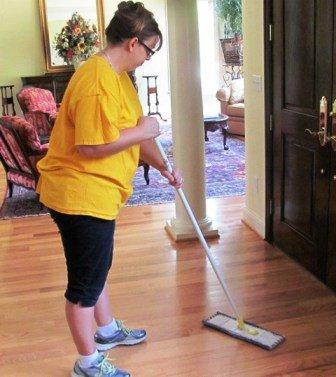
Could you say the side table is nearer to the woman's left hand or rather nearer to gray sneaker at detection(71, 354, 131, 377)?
the woman's left hand

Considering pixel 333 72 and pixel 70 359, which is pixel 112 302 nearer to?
pixel 70 359

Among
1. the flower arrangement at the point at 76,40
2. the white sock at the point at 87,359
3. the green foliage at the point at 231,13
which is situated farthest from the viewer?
the green foliage at the point at 231,13

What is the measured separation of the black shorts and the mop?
50 cm

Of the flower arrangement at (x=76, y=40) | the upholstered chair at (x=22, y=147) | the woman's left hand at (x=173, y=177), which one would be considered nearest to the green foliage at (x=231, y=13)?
the flower arrangement at (x=76, y=40)

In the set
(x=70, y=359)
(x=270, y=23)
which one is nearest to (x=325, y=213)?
(x=270, y=23)

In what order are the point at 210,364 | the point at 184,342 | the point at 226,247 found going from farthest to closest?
the point at 226,247 → the point at 184,342 → the point at 210,364

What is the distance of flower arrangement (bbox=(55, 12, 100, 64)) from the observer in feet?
25.7

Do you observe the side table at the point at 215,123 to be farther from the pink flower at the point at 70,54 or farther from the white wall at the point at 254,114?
the white wall at the point at 254,114

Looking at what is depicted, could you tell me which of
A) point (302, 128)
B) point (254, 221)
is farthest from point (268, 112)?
point (254, 221)

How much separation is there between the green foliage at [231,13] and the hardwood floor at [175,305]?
5651 millimetres

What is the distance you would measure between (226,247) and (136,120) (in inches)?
72.8

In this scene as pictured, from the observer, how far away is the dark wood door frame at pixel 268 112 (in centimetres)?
319

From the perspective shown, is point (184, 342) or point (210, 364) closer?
point (210, 364)

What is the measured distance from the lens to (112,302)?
2.79 metres
